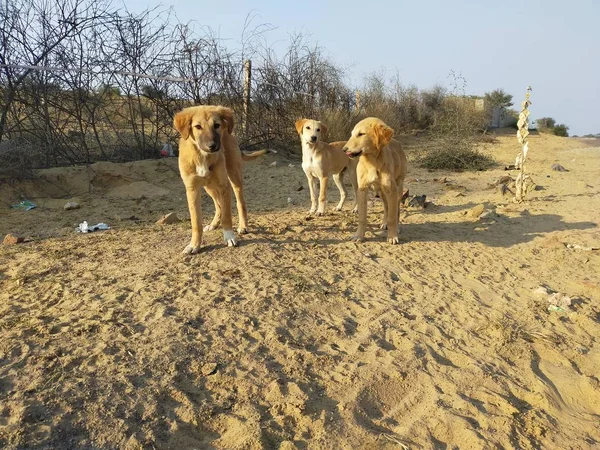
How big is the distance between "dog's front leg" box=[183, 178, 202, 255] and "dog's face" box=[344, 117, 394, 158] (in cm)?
185

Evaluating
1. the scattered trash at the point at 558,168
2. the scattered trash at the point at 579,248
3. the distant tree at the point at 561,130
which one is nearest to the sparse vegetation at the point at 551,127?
the distant tree at the point at 561,130

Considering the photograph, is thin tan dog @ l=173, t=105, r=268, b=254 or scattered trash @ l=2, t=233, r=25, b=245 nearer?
thin tan dog @ l=173, t=105, r=268, b=254

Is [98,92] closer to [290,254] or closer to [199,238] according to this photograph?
[199,238]

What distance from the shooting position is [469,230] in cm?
631

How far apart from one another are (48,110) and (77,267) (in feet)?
16.8

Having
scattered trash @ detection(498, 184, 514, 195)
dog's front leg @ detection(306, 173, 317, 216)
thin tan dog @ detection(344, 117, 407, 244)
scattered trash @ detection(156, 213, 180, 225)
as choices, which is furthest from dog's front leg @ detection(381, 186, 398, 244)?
scattered trash @ detection(498, 184, 514, 195)

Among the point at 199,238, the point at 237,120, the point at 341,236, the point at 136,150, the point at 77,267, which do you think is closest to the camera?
the point at 77,267

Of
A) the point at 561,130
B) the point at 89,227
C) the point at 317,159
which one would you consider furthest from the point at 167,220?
the point at 561,130

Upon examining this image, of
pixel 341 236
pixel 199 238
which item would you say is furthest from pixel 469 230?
pixel 199 238

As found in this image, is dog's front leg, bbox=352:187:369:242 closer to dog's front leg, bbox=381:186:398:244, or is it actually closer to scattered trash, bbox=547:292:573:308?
dog's front leg, bbox=381:186:398:244

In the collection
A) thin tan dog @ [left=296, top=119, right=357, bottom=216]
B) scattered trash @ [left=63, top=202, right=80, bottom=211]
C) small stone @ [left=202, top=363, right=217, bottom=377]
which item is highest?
thin tan dog @ [left=296, top=119, right=357, bottom=216]

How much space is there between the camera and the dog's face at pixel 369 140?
206 inches

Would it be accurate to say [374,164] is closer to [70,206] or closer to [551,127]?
[70,206]

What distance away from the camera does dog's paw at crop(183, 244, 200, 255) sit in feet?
15.3
